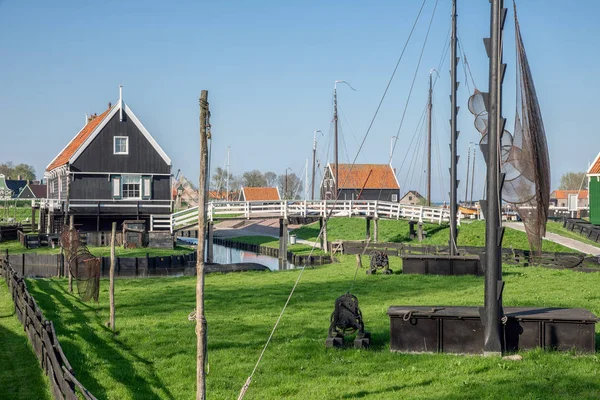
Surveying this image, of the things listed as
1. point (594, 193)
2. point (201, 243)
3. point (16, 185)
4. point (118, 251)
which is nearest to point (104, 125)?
point (118, 251)

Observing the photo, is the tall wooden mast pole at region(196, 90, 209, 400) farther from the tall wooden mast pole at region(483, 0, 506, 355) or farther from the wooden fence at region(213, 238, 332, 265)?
the wooden fence at region(213, 238, 332, 265)

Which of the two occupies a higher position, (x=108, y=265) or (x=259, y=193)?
(x=259, y=193)

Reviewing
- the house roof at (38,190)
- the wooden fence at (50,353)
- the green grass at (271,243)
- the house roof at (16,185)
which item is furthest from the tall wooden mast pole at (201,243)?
the house roof at (16,185)

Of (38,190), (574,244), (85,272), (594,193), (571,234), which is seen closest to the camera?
(85,272)

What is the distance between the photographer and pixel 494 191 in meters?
13.4

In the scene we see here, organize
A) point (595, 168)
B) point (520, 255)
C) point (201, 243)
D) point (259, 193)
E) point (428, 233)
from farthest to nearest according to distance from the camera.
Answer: point (259, 193) < point (595, 168) < point (428, 233) < point (520, 255) < point (201, 243)

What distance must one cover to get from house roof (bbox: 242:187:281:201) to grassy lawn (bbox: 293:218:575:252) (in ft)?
120

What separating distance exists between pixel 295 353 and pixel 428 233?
37704mm

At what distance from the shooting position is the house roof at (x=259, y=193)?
111 metres

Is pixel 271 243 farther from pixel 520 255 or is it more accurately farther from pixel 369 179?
pixel 369 179

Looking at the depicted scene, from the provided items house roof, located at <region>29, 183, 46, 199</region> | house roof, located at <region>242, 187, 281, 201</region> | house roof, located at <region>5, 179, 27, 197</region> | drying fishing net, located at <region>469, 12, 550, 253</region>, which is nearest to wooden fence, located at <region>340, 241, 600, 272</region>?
drying fishing net, located at <region>469, 12, 550, 253</region>

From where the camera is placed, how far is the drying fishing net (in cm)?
1398

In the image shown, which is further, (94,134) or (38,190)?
(38,190)

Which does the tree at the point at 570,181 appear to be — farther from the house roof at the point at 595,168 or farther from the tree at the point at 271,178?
the house roof at the point at 595,168
